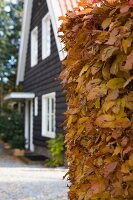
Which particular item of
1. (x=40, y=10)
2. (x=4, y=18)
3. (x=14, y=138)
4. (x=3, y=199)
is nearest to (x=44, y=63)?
(x=40, y=10)

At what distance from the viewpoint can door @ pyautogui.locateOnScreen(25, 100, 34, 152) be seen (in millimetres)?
17594

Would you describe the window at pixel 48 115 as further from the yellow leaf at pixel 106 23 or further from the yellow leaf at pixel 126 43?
the yellow leaf at pixel 126 43

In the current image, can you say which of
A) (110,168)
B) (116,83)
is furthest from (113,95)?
(110,168)

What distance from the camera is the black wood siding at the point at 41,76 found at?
42.5 feet

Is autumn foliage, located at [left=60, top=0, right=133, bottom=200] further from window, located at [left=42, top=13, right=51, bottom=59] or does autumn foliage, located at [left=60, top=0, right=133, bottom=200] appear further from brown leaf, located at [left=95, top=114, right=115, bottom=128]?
window, located at [left=42, top=13, right=51, bottom=59]

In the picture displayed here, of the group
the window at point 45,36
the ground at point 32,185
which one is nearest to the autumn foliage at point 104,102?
the ground at point 32,185

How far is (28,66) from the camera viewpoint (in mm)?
17688

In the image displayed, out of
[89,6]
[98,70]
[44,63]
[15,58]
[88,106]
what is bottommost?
[88,106]

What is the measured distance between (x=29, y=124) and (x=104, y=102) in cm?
1590

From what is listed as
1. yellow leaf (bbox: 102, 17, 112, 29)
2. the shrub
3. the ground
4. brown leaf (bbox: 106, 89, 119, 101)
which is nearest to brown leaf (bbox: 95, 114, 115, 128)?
brown leaf (bbox: 106, 89, 119, 101)

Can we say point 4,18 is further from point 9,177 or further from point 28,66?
point 9,177

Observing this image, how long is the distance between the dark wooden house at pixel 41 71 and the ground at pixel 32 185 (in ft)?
8.44

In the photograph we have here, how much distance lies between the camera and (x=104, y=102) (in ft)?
8.44

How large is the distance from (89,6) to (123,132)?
3.95 ft
